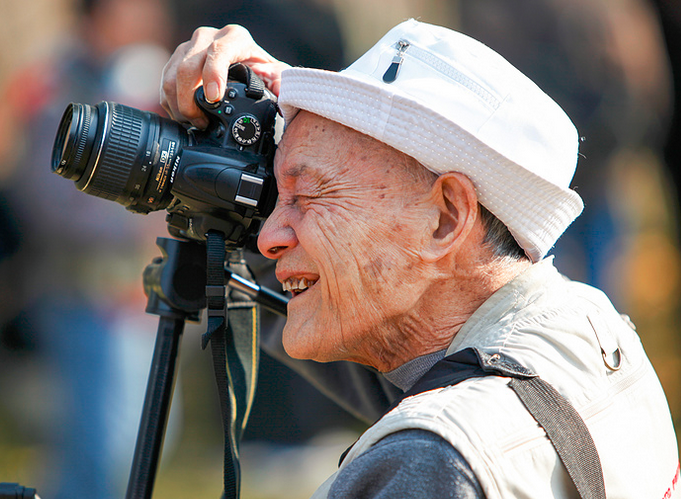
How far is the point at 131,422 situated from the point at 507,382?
→ 2467 millimetres

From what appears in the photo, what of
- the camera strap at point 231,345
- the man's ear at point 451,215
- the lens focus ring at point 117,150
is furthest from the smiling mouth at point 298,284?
the lens focus ring at point 117,150

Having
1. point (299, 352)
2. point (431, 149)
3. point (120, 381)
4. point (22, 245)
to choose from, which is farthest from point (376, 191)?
point (22, 245)

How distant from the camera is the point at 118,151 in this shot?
125cm

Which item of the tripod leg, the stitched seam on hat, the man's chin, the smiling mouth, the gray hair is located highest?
the stitched seam on hat

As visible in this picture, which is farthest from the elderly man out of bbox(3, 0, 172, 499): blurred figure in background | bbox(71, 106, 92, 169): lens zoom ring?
bbox(3, 0, 172, 499): blurred figure in background

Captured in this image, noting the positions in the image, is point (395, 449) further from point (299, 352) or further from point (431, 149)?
point (431, 149)

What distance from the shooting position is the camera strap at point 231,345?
1269 millimetres

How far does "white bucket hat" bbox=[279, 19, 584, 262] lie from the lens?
40.9 inches

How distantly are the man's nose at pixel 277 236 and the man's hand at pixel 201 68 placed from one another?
298 mm

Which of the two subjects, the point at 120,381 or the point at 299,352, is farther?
the point at 120,381

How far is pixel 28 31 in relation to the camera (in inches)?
125

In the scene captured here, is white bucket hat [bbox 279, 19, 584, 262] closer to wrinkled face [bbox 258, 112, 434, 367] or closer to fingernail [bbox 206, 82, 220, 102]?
wrinkled face [bbox 258, 112, 434, 367]

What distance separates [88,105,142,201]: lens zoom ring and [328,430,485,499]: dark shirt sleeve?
78 centimetres

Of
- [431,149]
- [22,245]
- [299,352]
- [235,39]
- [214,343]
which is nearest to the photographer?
[431,149]
